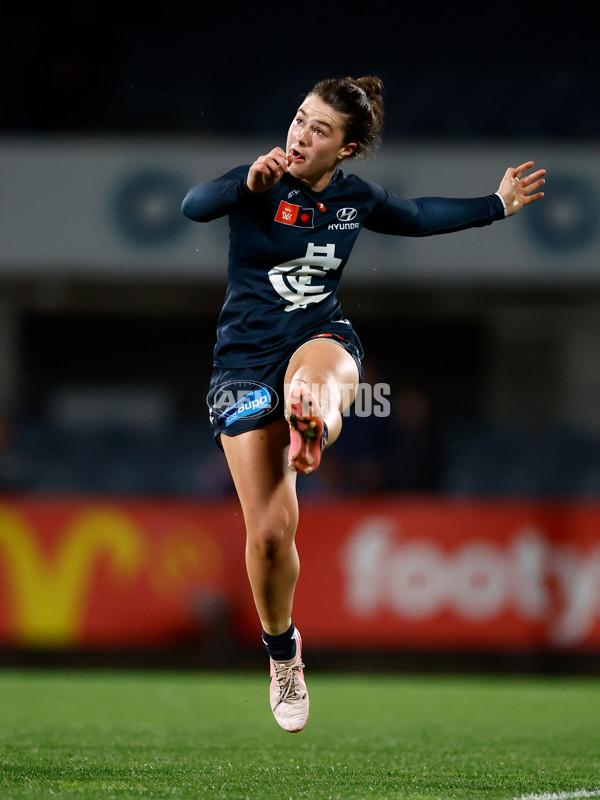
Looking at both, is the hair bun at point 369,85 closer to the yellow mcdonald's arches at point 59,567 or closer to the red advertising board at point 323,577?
the red advertising board at point 323,577

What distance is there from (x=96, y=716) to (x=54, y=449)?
3924 mm

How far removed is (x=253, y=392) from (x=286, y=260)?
0.47 m

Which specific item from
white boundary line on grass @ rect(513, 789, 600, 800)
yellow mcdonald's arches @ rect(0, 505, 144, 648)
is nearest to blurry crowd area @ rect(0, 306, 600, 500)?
yellow mcdonald's arches @ rect(0, 505, 144, 648)

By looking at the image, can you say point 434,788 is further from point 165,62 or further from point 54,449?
point 165,62

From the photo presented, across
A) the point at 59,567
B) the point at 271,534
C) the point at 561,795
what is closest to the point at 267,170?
the point at 271,534

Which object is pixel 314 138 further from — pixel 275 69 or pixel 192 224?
pixel 275 69

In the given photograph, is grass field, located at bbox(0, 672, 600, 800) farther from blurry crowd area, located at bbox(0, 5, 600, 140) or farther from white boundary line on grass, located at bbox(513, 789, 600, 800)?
blurry crowd area, located at bbox(0, 5, 600, 140)

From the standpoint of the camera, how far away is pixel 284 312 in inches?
159

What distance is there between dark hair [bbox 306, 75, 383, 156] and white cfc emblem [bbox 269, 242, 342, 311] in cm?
40

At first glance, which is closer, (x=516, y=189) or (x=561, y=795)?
(x=561, y=795)

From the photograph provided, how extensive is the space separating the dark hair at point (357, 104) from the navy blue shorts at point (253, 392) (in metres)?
0.69

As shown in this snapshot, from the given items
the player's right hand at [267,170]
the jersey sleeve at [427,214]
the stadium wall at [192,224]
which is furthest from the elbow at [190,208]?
the stadium wall at [192,224]

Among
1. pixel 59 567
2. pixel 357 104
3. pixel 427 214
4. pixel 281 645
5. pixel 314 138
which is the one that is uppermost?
pixel 357 104

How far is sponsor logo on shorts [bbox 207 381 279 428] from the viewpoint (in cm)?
397
